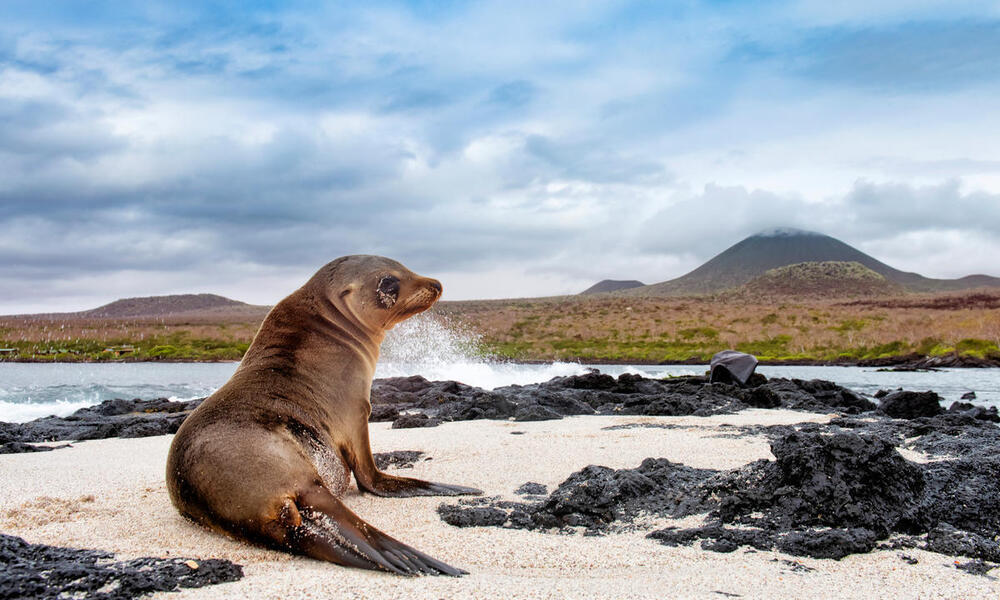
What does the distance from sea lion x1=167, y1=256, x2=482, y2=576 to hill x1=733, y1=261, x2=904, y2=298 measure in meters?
89.3

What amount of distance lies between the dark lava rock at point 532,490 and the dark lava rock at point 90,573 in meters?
2.39

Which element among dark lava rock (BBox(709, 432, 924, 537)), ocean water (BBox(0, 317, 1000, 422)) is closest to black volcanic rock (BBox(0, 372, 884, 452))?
ocean water (BBox(0, 317, 1000, 422))

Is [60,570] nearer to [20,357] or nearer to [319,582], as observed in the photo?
[319,582]

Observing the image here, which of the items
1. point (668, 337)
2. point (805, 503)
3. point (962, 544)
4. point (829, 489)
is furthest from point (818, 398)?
point (668, 337)

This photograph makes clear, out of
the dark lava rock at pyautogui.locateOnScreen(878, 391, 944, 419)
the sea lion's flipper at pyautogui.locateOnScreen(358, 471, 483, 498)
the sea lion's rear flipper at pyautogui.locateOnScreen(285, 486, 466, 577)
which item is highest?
the sea lion's rear flipper at pyautogui.locateOnScreen(285, 486, 466, 577)

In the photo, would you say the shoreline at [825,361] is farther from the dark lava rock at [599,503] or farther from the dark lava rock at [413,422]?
the dark lava rock at [599,503]

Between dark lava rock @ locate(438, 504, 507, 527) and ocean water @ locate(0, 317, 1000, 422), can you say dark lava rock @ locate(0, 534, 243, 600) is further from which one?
ocean water @ locate(0, 317, 1000, 422)

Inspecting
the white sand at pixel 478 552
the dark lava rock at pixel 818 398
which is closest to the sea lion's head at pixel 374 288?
the white sand at pixel 478 552

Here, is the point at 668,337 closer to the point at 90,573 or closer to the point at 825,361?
the point at 825,361

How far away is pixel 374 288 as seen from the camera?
5375 mm

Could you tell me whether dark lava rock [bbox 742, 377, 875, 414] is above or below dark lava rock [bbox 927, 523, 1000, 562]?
below

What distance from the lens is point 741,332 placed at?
3706 centimetres

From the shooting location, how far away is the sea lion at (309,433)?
11.8 feet

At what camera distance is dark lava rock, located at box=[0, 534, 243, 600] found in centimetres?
290
